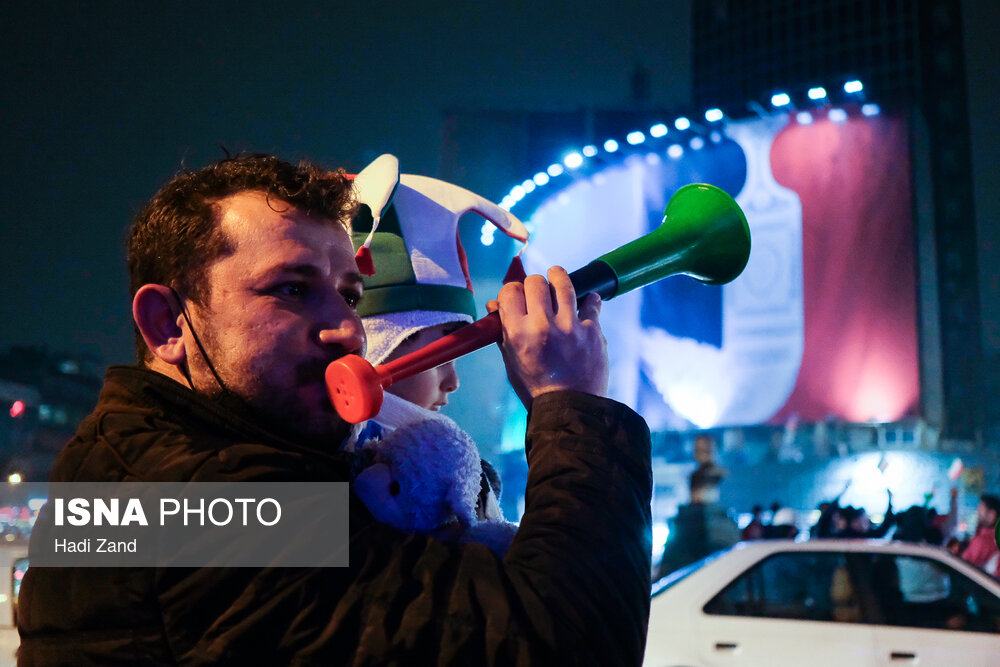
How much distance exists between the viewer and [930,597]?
4.57 meters

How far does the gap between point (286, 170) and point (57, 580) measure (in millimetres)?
586

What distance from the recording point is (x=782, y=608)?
4.65m

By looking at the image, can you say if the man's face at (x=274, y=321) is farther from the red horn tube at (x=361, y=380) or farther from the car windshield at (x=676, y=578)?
the car windshield at (x=676, y=578)

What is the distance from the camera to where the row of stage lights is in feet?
50.5

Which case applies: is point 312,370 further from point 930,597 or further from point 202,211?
point 930,597

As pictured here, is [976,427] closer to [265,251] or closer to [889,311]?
[889,311]

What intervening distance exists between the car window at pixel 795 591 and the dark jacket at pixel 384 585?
13.2 feet

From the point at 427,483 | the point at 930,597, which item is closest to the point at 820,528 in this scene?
the point at 930,597

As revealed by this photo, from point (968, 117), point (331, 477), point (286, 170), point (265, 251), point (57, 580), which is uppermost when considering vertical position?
point (968, 117)

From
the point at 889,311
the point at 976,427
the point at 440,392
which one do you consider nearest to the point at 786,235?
the point at 889,311

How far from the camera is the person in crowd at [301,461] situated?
2.89 feet

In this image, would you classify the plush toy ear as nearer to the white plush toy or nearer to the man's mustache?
the white plush toy

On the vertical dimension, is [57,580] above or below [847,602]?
above

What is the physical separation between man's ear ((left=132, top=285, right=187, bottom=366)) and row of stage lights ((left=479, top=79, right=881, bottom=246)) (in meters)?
13.1
